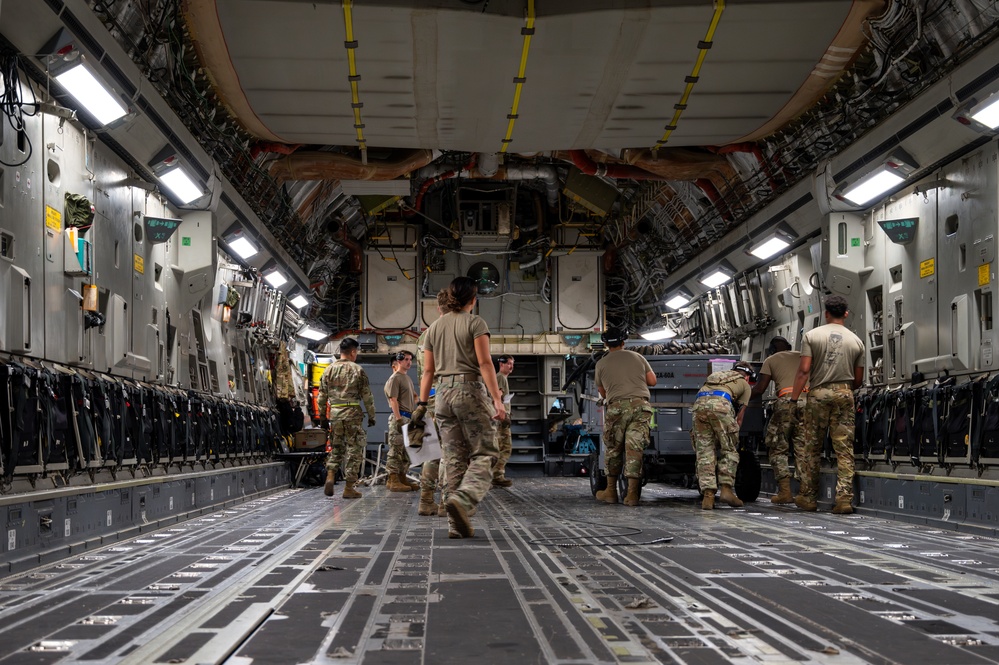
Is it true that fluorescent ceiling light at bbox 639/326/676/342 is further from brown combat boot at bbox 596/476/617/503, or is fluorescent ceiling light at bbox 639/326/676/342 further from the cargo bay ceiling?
brown combat boot at bbox 596/476/617/503

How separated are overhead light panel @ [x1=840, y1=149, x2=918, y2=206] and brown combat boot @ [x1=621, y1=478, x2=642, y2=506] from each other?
12.2ft

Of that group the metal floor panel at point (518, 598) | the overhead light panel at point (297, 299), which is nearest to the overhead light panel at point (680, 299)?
the overhead light panel at point (297, 299)

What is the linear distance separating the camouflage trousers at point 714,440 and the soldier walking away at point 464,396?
11.5 ft

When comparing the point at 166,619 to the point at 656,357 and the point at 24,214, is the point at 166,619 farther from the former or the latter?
the point at 656,357

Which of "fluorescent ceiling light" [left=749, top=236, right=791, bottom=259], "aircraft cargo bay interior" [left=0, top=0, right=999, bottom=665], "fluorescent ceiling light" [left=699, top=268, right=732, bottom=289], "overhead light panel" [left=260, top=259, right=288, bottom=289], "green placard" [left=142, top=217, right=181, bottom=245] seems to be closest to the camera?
"aircraft cargo bay interior" [left=0, top=0, right=999, bottom=665]

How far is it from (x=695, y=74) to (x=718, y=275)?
807 centimetres

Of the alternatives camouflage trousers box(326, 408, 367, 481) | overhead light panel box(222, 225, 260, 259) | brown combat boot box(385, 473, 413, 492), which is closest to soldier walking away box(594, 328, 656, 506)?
camouflage trousers box(326, 408, 367, 481)

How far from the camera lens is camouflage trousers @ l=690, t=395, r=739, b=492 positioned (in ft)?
36.4

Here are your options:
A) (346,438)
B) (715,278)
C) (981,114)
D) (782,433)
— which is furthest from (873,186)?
(715,278)

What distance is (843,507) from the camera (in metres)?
10.1

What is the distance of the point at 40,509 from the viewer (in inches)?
261

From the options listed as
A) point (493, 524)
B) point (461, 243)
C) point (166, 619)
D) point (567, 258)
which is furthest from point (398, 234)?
point (166, 619)

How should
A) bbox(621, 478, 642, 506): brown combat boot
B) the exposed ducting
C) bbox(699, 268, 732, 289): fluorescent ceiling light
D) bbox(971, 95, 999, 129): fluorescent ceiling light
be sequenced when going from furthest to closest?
bbox(699, 268, 732, 289): fluorescent ceiling light < the exposed ducting < bbox(621, 478, 642, 506): brown combat boot < bbox(971, 95, 999, 129): fluorescent ceiling light

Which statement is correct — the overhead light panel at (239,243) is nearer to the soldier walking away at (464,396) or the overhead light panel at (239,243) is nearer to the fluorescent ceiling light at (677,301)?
the soldier walking away at (464,396)
